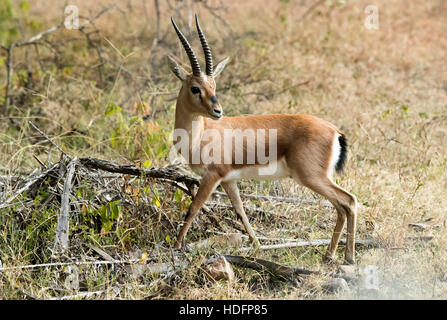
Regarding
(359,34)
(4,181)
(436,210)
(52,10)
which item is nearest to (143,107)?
(4,181)

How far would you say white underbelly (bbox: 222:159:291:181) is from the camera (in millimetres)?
4715

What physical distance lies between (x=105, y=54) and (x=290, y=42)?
2742 millimetres

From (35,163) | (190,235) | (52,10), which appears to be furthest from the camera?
(52,10)

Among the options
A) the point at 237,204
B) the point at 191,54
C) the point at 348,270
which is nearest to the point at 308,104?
the point at 237,204

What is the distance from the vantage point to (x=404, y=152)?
661 centimetres

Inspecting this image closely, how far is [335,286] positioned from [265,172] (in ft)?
3.34

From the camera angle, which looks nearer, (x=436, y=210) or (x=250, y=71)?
(x=436, y=210)

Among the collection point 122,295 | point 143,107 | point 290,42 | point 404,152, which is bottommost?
point 122,295

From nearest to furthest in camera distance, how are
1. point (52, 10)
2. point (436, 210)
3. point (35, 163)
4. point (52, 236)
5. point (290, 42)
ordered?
point (52, 236) → point (436, 210) → point (35, 163) → point (290, 42) → point (52, 10)

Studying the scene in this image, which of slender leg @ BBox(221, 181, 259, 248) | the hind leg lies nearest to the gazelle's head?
slender leg @ BBox(221, 181, 259, 248)

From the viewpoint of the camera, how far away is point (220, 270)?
428 centimetres

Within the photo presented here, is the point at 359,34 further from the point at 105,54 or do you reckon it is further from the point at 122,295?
the point at 122,295

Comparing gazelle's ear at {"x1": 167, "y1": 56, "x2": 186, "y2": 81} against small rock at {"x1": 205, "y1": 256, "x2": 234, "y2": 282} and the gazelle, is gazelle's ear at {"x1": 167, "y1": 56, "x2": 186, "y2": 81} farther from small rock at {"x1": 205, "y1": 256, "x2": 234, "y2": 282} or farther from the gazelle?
small rock at {"x1": 205, "y1": 256, "x2": 234, "y2": 282}

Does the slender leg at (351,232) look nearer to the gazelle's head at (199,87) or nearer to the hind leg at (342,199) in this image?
the hind leg at (342,199)
